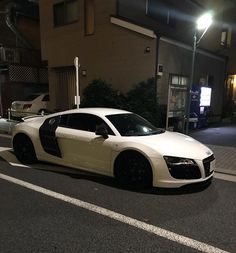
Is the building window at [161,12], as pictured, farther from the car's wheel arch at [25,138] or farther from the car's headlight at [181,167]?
the car's headlight at [181,167]

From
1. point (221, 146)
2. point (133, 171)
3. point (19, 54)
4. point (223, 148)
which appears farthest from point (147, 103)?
point (19, 54)

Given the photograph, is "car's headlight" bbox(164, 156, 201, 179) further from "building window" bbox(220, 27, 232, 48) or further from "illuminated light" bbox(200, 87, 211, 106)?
"building window" bbox(220, 27, 232, 48)

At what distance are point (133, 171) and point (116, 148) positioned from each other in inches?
20.1

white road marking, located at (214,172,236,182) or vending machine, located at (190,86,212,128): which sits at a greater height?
vending machine, located at (190,86,212,128)

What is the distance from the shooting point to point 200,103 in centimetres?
1234

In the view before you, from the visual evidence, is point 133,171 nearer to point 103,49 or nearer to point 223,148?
point 223,148

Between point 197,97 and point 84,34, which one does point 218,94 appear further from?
point 84,34

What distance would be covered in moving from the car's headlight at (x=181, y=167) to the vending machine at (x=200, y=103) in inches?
298

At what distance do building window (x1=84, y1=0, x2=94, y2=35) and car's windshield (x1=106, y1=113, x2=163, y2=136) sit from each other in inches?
341

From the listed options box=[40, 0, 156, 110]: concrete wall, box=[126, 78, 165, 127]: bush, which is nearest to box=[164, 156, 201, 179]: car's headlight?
box=[126, 78, 165, 127]: bush

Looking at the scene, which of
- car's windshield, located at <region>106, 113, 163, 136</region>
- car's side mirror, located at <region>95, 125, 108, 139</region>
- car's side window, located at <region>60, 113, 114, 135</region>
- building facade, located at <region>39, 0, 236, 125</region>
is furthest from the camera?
building facade, located at <region>39, 0, 236, 125</region>

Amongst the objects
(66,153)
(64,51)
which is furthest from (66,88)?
(66,153)

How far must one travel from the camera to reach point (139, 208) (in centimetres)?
423

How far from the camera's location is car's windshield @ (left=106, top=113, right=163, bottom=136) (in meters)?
5.40
